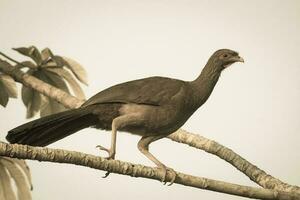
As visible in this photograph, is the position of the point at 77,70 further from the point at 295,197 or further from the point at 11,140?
the point at 295,197

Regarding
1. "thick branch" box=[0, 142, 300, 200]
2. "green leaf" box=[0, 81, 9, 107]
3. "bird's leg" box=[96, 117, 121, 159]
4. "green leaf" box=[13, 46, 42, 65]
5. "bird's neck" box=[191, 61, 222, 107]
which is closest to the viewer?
"thick branch" box=[0, 142, 300, 200]

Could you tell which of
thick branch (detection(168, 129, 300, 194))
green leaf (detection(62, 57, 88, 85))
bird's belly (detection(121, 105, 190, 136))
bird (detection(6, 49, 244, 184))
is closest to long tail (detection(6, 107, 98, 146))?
bird (detection(6, 49, 244, 184))

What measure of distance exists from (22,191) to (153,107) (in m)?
1.05

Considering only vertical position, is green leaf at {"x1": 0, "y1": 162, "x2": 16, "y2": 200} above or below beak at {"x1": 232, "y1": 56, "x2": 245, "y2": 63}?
below

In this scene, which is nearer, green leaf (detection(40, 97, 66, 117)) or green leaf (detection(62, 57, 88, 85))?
green leaf (detection(62, 57, 88, 85))

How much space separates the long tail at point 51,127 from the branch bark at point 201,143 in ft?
1.25

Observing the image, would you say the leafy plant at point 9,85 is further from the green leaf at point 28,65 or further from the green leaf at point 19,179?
the green leaf at point 19,179

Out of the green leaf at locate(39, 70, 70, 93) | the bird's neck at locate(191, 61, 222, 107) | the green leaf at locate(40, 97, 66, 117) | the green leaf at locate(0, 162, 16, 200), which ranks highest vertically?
the bird's neck at locate(191, 61, 222, 107)

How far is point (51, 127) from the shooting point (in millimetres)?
3012

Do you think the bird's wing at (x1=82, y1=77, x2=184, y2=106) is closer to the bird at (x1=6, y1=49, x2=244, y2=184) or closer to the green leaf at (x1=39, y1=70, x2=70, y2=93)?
the bird at (x1=6, y1=49, x2=244, y2=184)

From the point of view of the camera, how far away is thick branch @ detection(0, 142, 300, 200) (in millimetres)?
2370

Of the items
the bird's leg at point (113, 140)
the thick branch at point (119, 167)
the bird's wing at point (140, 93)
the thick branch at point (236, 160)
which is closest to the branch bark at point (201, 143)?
the thick branch at point (236, 160)

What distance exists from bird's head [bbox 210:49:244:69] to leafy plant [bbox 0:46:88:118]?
0.93 metres

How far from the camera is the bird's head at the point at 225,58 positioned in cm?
347
